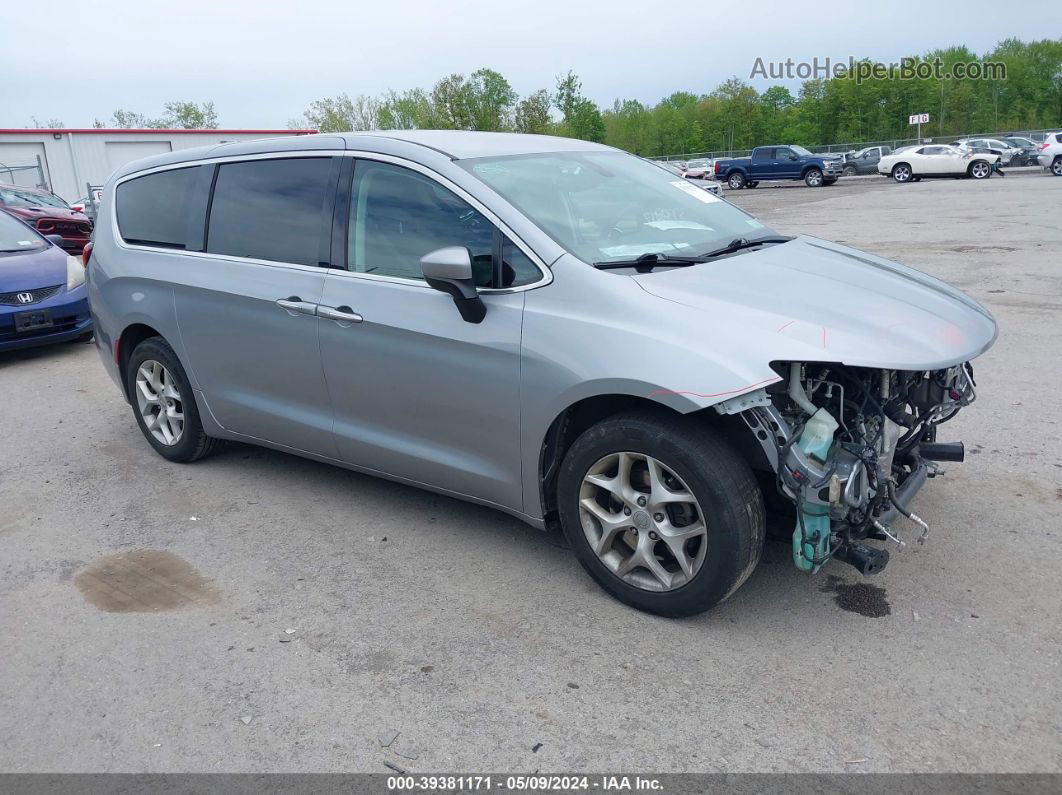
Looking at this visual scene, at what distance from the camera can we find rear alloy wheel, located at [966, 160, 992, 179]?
3641 centimetres

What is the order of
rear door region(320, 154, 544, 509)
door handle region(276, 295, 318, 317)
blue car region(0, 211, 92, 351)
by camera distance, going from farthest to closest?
blue car region(0, 211, 92, 351) < door handle region(276, 295, 318, 317) < rear door region(320, 154, 544, 509)

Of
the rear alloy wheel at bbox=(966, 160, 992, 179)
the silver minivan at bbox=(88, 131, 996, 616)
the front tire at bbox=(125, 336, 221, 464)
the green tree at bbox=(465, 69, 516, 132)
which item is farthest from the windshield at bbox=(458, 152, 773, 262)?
the green tree at bbox=(465, 69, 516, 132)

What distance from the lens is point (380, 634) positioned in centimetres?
358

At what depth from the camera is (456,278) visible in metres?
3.65

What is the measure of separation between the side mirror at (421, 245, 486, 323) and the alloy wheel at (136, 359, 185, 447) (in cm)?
238

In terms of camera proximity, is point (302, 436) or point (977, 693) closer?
point (977, 693)

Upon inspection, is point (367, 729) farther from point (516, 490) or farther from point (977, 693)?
point (977, 693)

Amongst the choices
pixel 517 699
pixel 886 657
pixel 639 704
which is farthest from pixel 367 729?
pixel 886 657

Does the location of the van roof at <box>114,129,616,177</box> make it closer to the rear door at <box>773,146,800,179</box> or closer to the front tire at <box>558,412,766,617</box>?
the front tire at <box>558,412,766,617</box>

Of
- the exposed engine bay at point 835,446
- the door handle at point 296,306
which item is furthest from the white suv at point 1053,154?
the door handle at point 296,306

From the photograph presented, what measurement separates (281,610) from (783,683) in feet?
6.67

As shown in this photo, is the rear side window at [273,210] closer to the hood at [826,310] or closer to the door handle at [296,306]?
the door handle at [296,306]

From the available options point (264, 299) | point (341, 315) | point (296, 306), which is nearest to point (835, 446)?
point (341, 315)

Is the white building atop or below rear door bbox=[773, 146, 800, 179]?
atop
